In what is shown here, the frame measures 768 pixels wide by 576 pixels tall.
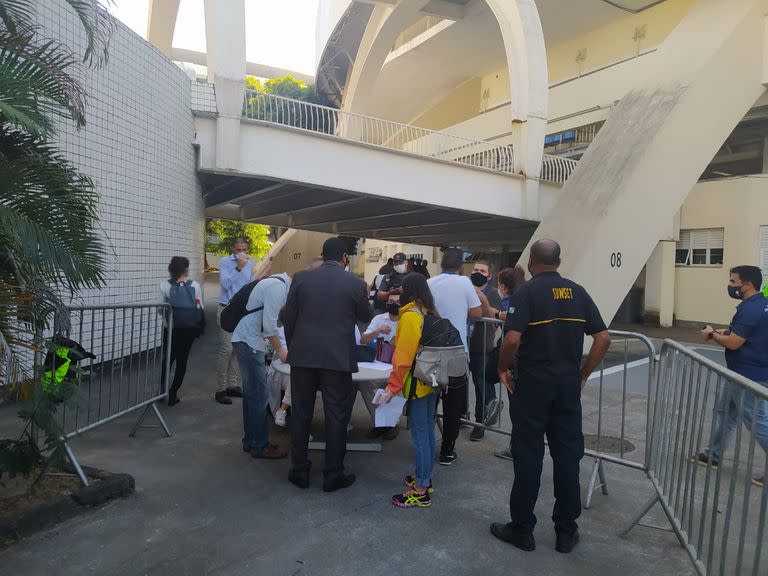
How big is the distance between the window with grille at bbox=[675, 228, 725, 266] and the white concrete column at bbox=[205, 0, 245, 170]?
13.4 metres

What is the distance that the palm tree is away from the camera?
294 centimetres

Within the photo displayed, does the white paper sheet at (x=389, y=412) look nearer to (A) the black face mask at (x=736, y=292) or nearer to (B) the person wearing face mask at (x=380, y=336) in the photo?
(B) the person wearing face mask at (x=380, y=336)

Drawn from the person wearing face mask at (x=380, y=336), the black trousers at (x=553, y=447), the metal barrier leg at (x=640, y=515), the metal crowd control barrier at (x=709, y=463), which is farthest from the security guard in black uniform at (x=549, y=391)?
the person wearing face mask at (x=380, y=336)

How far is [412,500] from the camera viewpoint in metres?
3.96

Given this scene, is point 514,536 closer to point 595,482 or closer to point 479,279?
point 595,482

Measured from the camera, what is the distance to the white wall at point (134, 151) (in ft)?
24.0

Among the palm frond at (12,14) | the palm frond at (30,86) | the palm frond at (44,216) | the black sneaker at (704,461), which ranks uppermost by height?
the palm frond at (12,14)

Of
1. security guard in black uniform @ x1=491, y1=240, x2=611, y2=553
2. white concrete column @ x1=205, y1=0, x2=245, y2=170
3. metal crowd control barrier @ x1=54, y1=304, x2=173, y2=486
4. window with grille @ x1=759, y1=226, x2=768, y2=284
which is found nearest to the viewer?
security guard in black uniform @ x1=491, y1=240, x2=611, y2=553

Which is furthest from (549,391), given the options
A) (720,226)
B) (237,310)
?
(720,226)

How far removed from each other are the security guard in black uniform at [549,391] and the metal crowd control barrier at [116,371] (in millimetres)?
2812

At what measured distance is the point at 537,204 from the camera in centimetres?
1495

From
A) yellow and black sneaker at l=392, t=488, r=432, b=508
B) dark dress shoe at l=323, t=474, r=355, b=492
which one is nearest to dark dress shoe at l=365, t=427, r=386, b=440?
dark dress shoe at l=323, t=474, r=355, b=492

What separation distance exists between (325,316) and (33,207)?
195cm

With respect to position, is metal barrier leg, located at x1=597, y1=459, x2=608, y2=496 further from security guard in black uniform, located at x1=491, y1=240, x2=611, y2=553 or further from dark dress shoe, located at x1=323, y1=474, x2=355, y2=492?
dark dress shoe, located at x1=323, y1=474, x2=355, y2=492
